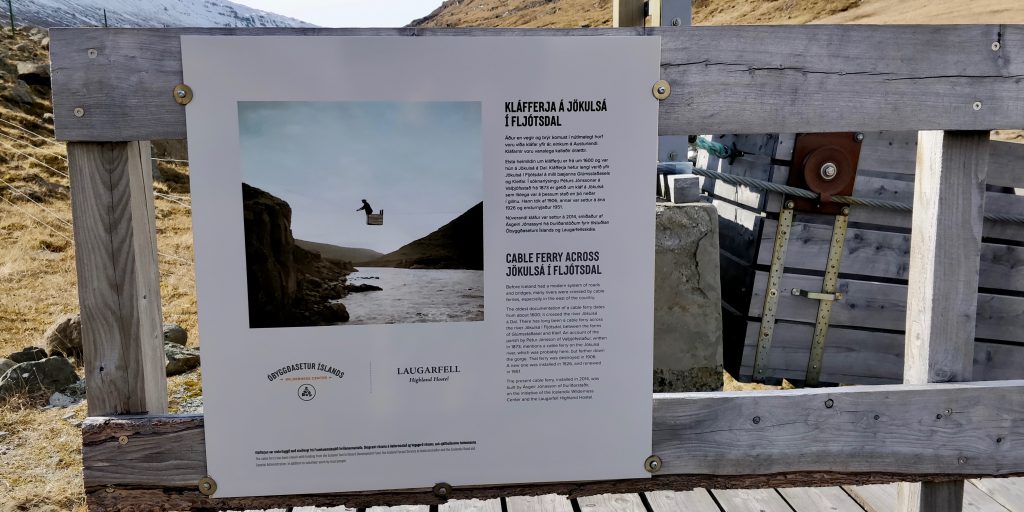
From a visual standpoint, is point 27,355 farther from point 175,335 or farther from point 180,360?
point 180,360

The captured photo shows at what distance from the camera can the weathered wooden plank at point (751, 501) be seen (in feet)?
10.3

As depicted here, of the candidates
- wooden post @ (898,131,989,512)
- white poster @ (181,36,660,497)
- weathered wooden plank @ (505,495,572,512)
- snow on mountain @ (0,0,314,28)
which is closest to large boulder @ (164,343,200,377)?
weathered wooden plank @ (505,495,572,512)

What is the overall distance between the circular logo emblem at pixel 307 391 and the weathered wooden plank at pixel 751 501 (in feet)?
5.88

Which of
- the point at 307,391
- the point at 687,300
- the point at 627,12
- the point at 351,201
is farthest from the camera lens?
the point at 627,12

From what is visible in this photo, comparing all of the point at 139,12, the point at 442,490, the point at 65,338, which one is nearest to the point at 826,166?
the point at 442,490

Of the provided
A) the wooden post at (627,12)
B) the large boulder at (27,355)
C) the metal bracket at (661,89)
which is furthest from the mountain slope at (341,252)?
the large boulder at (27,355)

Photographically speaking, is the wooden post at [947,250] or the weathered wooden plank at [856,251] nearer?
the wooden post at [947,250]

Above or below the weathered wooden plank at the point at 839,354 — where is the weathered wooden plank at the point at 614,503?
below

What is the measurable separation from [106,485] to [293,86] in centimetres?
134

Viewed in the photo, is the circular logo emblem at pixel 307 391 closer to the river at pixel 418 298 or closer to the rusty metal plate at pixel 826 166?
the river at pixel 418 298

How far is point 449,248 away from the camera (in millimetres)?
2236

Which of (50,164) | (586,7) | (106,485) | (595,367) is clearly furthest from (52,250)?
(586,7)

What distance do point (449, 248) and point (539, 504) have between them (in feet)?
4.68

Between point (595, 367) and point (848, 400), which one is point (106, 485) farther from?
point (848, 400)
